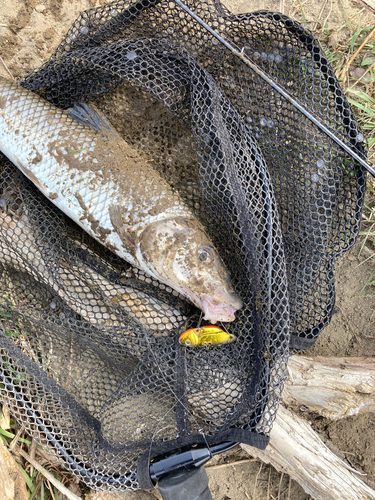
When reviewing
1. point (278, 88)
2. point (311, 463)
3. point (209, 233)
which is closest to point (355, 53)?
point (278, 88)

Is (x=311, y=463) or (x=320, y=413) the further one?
(x=320, y=413)

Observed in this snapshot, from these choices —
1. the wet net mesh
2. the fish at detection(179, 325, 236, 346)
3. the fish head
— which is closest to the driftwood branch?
the wet net mesh

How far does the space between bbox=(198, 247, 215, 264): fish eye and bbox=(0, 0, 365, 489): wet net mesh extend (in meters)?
0.12

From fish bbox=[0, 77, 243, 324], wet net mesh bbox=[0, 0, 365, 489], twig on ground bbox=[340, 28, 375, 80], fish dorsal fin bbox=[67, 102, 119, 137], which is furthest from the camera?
twig on ground bbox=[340, 28, 375, 80]

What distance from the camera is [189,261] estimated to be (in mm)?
2127

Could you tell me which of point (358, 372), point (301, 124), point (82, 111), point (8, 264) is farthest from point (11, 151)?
point (358, 372)

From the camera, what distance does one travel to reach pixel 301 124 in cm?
222

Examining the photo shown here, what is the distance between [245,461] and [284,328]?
4.22 ft

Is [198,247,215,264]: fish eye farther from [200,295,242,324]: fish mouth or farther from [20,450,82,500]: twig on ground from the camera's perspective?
[20,450,82,500]: twig on ground

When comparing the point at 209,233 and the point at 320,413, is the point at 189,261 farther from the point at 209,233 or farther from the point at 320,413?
the point at 320,413

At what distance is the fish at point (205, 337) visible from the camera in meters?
2.06

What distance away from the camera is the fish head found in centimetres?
210

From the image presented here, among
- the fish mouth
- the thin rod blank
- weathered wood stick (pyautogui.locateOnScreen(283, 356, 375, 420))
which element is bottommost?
weathered wood stick (pyautogui.locateOnScreen(283, 356, 375, 420))

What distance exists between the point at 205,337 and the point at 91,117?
61.0 inches
